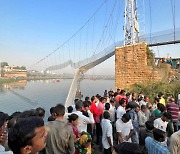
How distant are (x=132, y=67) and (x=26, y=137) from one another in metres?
12.0

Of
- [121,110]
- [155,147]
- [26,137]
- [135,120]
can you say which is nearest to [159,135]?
[155,147]

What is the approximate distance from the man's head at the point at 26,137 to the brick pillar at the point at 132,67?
11473 millimetres

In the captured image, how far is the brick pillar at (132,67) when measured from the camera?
1252 cm

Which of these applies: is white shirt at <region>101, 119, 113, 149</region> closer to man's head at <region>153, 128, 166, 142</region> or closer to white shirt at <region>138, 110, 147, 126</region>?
white shirt at <region>138, 110, 147, 126</region>

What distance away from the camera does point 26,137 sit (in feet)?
4.66

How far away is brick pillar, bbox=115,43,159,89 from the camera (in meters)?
12.5

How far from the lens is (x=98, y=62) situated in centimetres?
1536

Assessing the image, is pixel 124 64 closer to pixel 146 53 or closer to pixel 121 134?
pixel 146 53

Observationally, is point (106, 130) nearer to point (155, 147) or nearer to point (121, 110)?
point (121, 110)

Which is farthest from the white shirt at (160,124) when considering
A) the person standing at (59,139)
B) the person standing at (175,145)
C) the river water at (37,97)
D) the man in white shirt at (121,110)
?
the river water at (37,97)

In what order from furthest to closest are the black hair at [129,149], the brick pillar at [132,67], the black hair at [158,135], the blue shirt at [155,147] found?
the brick pillar at [132,67] < the black hair at [158,135] < the blue shirt at [155,147] < the black hair at [129,149]

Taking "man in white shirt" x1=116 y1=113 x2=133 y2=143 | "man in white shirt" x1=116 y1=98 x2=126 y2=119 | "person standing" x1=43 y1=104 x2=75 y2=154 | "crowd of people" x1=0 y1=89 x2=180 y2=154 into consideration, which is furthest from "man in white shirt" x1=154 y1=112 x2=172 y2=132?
"person standing" x1=43 y1=104 x2=75 y2=154

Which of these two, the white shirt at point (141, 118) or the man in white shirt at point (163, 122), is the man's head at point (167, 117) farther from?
the white shirt at point (141, 118)

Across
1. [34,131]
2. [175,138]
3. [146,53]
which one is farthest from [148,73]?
[34,131]
